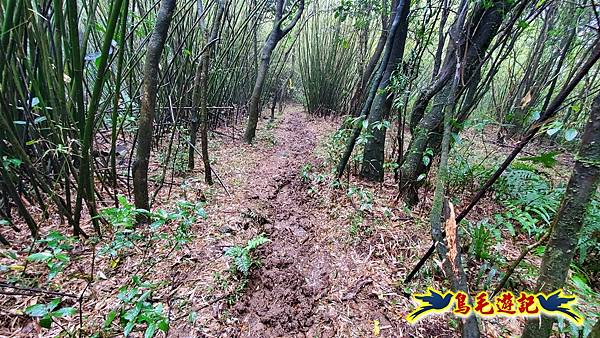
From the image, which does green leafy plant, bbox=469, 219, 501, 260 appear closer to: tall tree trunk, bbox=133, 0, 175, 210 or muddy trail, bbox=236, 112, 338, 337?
muddy trail, bbox=236, 112, 338, 337

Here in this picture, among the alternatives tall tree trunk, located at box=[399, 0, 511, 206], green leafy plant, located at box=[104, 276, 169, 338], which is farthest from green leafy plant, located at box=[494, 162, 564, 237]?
green leafy plant, located at box=[104, 276, 169, 338]

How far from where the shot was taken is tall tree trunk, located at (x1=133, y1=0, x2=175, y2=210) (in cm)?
146

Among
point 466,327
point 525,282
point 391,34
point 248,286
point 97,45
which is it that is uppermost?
point 391,34

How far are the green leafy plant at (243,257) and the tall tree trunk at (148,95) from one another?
64 cm

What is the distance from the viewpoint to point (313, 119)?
761 cm

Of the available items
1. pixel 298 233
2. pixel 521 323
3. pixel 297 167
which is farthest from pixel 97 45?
pixel 521 323

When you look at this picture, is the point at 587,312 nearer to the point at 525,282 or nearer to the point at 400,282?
the point at 525,282

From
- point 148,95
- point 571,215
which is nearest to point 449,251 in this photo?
point 571,215

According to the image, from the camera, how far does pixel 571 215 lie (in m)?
0.78

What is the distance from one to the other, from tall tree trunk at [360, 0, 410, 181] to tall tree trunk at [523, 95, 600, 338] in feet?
4.88

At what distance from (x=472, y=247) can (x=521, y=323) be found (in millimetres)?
509

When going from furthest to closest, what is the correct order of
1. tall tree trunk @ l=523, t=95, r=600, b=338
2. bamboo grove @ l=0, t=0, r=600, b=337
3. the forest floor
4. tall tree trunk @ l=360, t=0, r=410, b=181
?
tall tree trunk @ l=360, t=0, r=410, b=181, the forest floor, bamboo grove @ l=0, t=0, r=600, b=337, tall tree trunk @ l=523, t=95, r=600, b=338

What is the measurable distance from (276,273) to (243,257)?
223 millimetres

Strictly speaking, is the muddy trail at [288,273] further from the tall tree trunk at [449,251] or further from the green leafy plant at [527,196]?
the green leafy plant at [527,196]
